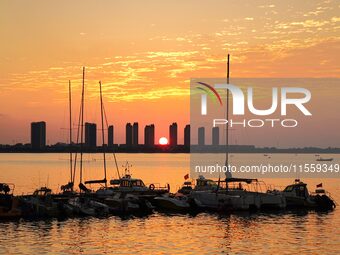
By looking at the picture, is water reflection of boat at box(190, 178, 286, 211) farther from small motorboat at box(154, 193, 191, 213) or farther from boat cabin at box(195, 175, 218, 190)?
boat cabin at box(195, 175, 218, 190)

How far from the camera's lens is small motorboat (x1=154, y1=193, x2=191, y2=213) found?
63281 mm

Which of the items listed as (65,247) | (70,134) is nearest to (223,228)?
(65,247)

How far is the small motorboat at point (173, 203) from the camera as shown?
208 feet

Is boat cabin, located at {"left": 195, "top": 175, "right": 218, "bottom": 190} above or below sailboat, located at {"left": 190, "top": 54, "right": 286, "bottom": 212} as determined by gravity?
above

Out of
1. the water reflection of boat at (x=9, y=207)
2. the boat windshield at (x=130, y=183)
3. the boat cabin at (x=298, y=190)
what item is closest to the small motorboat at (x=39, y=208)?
the water reflection of boat at (x=9, y=207)

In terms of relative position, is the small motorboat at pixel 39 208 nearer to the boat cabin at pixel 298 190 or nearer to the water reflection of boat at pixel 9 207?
the water reflection of boat at pixel 9 207

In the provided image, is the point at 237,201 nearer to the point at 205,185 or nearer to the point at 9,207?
the point at 205,185

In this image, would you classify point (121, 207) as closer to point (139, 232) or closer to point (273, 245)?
point (139, 232)

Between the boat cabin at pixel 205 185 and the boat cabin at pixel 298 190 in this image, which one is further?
the boat cabin at pixel 205 185

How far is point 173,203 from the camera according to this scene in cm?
6369

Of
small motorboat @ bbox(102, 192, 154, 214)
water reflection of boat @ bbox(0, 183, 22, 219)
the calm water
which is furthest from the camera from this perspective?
small motorboat @ bbox(102, 192, 154, 214)

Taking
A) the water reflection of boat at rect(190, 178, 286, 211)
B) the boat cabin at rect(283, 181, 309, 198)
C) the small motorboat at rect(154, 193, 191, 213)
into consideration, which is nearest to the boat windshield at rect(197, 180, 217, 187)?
the water reflection of boat at rect(190, 178, 286, 211)

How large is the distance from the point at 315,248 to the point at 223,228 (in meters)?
11.3

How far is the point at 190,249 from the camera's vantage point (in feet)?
138
